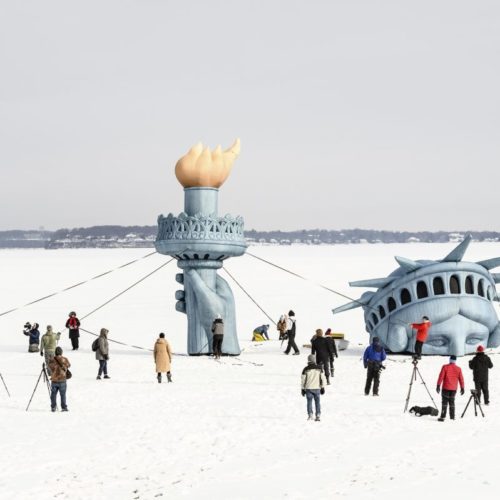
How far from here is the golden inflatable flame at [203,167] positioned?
1172 inches

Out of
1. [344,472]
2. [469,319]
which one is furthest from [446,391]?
[469,319]

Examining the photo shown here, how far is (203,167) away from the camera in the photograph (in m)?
29.7

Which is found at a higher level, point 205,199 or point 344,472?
point 205,199

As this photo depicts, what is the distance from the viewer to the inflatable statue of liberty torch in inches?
1164

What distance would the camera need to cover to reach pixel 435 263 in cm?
2878

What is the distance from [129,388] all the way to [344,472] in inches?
398

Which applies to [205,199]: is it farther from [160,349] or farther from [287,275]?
[287,275]

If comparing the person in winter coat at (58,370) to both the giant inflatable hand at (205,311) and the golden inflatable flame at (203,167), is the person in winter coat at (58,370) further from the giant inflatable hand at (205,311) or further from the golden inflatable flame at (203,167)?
the golden inflatable flame at (203,167)

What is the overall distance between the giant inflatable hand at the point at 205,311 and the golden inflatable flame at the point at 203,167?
2930mm

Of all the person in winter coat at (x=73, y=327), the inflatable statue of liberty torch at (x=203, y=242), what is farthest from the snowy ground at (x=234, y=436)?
the inflatable statue of liberty torch at (x=203, y=242)

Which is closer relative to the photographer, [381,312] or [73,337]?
[381,312]

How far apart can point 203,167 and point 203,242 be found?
245cm

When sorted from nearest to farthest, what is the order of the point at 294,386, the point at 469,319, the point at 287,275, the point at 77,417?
1. the point at 77,417
2. the point at 294,386
3. the point at 469,319
4. the point at 287,275

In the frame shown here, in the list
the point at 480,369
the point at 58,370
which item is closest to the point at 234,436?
the point at 58,370
